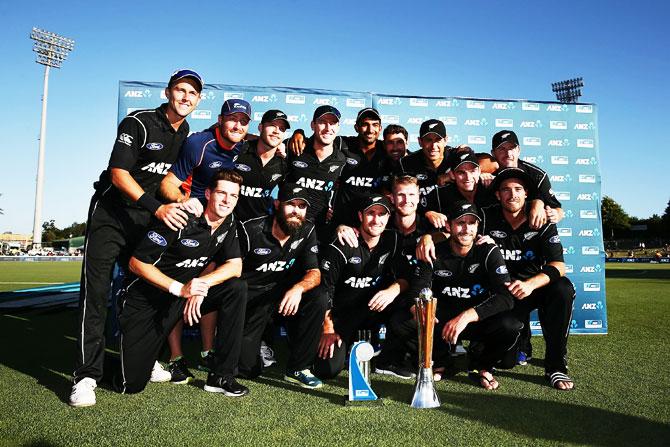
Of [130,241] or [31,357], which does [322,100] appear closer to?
[130,241]

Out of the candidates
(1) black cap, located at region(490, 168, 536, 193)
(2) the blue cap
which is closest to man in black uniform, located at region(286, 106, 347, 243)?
(2) the blue cap

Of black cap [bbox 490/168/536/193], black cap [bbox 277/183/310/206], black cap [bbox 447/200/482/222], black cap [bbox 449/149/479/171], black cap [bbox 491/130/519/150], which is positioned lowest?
black cap [bbox 447/200/482/222]

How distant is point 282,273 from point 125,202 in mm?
1612

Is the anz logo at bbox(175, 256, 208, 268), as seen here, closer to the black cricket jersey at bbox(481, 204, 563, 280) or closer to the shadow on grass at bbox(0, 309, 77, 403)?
the shadow on grass at bbox(0, 309, 77, 403)

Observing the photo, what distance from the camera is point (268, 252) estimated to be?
171 inches

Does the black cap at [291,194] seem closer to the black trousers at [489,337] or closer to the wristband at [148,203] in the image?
the wristband at [148,203]

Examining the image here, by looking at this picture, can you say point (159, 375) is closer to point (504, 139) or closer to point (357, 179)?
point (357, 179)

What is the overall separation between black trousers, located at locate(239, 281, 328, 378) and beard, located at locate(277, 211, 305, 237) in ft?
2.00

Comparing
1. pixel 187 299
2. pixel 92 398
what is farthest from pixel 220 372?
pixel 92 398

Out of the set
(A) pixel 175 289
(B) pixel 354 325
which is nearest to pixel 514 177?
(B) pixel 354 325

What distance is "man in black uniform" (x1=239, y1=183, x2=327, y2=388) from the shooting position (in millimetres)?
4066

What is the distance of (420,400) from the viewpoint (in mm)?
3199

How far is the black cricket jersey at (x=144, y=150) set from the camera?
12.1 ft

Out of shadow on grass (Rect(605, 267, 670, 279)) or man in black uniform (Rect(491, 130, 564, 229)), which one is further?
shadow on grass (Rect(605, 267, 670, 279))
